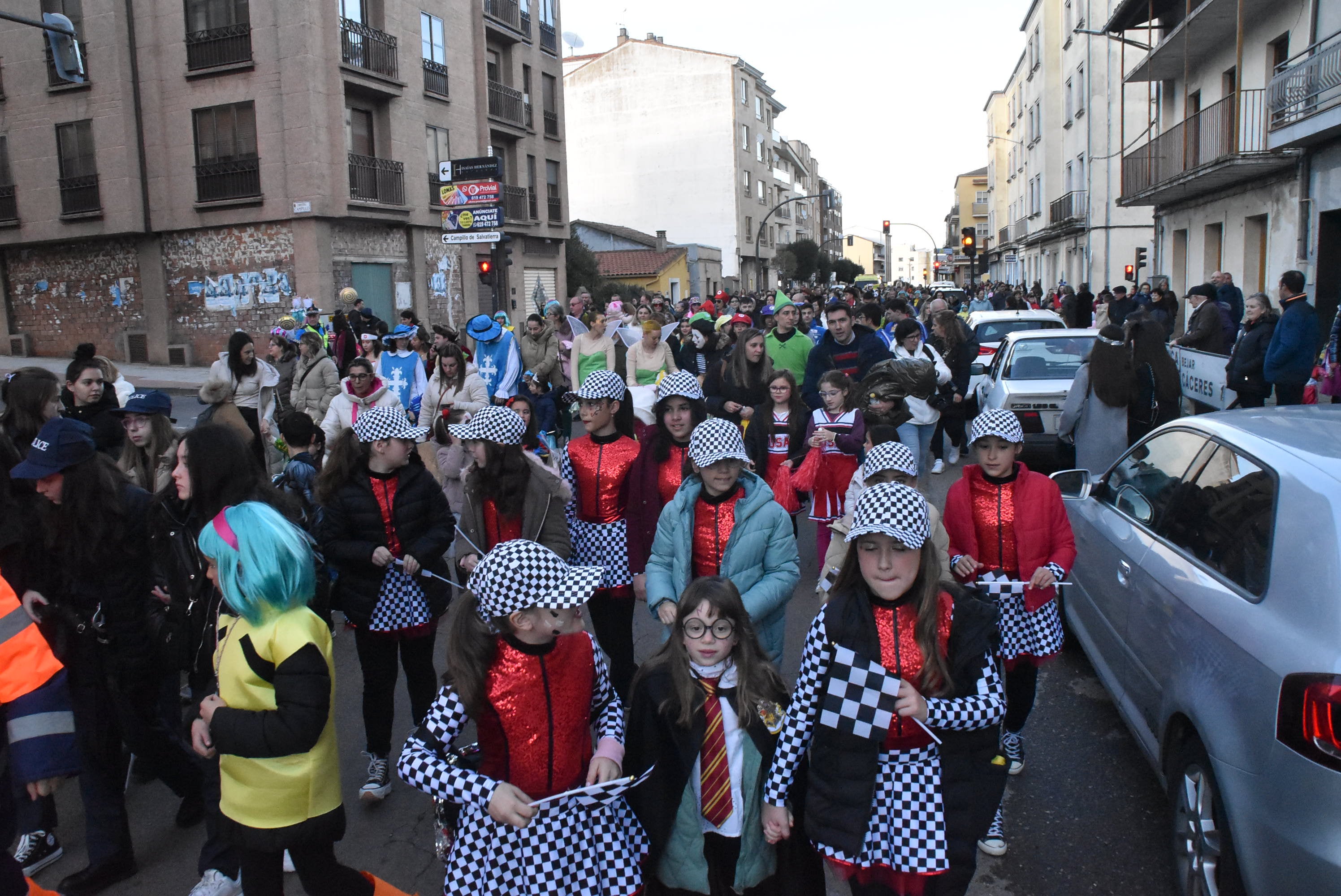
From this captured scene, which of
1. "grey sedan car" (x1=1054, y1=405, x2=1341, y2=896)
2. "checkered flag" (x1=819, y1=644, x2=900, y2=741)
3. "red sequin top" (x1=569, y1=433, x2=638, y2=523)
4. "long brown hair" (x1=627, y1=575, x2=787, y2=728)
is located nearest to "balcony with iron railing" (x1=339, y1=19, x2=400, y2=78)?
"red sequin top" (x1=569, y1=433, x2=638, y2=523)

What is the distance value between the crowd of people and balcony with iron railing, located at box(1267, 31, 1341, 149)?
41.0 ft

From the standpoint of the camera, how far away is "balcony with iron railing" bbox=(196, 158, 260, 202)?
24.4 meters

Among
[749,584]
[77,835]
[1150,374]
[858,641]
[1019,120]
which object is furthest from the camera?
[1019,120]

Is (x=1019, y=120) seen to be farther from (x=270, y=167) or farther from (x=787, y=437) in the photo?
(x=787, y=437)

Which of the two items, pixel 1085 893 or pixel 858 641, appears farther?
pixel 1085 893

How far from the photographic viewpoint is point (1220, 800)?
291 cm

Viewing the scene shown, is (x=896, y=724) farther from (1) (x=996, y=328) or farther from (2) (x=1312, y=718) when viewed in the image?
(1) (x=996, y=328)

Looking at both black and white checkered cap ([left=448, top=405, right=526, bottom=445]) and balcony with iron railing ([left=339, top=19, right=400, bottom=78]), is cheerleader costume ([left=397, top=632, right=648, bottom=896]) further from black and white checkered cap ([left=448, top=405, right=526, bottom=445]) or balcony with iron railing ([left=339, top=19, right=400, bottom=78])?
balcony with iron railing ([left=339, top=19, right=400, bottom=78])

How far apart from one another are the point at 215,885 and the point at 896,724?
248cm

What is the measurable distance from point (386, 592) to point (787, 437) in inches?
120

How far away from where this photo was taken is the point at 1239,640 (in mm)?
2922

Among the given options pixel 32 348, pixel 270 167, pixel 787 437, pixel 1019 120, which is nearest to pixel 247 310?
pixel 270 167

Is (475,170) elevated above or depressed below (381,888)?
above

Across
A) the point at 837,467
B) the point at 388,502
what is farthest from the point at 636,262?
the point at 388,502
